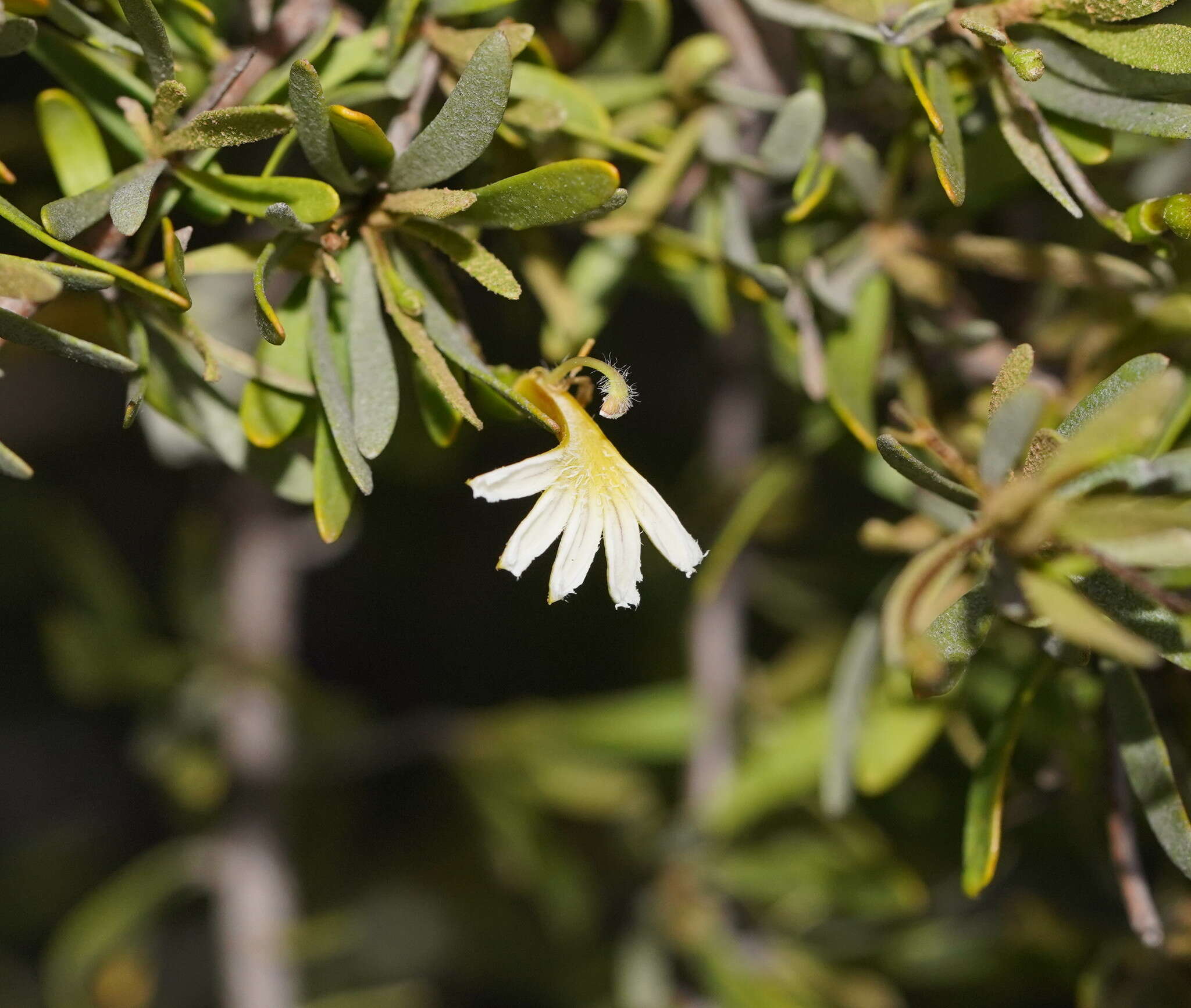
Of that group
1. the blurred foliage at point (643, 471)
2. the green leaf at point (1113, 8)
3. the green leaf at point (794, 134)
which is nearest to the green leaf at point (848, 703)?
the blurred foliage at point (643, 471)

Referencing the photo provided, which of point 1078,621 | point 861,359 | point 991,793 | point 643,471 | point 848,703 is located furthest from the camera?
point 643,471

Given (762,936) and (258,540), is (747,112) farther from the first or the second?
(762,936)

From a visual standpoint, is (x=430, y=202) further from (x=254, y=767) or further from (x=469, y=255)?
(x=254, y=767)

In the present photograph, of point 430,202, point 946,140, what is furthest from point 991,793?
point 430,202

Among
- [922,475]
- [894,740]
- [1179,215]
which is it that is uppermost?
[1179,215]

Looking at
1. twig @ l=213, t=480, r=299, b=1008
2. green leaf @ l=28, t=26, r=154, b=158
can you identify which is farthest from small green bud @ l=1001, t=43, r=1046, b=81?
twig @ l=213, t=480, r=299, b=1008

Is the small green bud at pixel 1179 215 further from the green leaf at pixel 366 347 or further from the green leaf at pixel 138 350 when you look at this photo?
the green leaf at pixel 138 350

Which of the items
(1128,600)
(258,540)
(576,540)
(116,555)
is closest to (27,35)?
(576,540)
